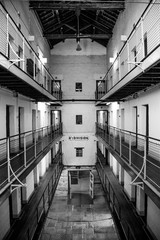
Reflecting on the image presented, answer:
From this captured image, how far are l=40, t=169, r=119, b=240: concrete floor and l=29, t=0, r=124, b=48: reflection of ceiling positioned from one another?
7935 millimetres

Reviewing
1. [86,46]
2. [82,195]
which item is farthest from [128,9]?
[82,195]

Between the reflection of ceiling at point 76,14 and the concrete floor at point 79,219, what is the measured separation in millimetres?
Result: 7935

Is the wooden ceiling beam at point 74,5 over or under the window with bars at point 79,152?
over

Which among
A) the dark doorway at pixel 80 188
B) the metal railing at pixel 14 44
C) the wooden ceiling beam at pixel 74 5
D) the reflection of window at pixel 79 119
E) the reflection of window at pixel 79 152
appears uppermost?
the wooden ceiling beam at pixel 74 5

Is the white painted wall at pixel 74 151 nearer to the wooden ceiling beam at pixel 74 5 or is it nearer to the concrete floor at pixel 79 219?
the concrete floor at pixel 79 219

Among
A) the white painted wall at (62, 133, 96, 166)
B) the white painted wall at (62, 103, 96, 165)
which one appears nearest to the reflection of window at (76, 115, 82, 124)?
the white painted wall at (62, 103, 96, 165)

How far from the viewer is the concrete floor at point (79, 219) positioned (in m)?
5.50

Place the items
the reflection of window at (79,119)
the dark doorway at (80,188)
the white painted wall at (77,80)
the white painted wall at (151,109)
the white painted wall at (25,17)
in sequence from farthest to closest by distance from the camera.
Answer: the reflection of window at (79,119) → the white painted wall at (77,80) → the dark doorway at (80,188) → the white painted wall at (25,17) → the white painted wall at (151,109)

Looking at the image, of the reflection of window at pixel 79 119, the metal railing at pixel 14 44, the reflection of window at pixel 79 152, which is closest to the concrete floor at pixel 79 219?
the metal railing at pixel 14 44

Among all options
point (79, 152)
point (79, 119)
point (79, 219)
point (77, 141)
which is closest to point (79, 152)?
point (79, 152)

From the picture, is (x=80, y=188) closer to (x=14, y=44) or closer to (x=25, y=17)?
(x=14, y=44)

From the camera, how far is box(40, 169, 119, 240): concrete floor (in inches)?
216

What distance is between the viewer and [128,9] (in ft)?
24.8

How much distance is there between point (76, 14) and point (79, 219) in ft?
27.9
